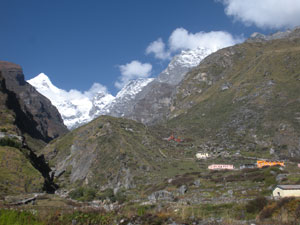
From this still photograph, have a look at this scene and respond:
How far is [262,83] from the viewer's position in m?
192

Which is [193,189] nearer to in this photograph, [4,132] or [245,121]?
[4,132]

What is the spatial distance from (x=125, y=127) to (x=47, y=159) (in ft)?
129

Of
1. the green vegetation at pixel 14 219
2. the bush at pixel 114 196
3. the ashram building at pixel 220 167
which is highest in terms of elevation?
the ashram building at pixel 220 167

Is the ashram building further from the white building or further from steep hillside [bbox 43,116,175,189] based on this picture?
the white building

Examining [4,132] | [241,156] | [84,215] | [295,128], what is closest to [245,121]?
[295,128]

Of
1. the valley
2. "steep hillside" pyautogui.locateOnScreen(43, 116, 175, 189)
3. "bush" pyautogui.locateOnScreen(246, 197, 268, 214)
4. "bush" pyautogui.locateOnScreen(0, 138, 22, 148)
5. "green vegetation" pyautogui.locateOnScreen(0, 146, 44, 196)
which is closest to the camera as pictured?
"bush" pyautogui.locateOnScreen(246, 197, 268, 214)

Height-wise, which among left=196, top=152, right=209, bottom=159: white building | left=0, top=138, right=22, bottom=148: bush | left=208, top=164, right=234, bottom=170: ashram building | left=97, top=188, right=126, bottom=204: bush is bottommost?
left=97, top=188, right=126, bottom=204: bush

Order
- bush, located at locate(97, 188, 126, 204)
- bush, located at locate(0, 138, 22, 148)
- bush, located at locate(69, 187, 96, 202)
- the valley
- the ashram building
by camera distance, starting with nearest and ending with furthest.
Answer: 1. the valley
2. bush, located at locate(97, 188, 126, 204)
3. bush, located at locate(69, 187, 96, 202)
4. bush, located at locate(0, 138, 22, 148)
5. the ashram building

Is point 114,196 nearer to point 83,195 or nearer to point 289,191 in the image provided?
point 83,195

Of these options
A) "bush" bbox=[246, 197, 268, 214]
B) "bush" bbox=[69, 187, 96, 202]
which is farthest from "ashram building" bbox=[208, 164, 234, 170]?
"bush" bbox=[246, 197, 268, 214]

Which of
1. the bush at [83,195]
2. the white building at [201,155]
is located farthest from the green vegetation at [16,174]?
the white building at [201,155]

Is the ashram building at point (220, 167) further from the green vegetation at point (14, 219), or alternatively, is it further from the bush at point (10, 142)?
the green vegetation at point (14, 219)

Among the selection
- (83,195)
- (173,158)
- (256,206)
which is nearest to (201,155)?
(173,158)

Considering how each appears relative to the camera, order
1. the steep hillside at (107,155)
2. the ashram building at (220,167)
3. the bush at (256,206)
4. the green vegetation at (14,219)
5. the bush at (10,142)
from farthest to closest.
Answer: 1. the steep hillside at (107,155)
2. the ashram building at (220,167)
3. the bush at (10,142)
4. the bush at (256,206)
5. the green vegetation at (14,219)
